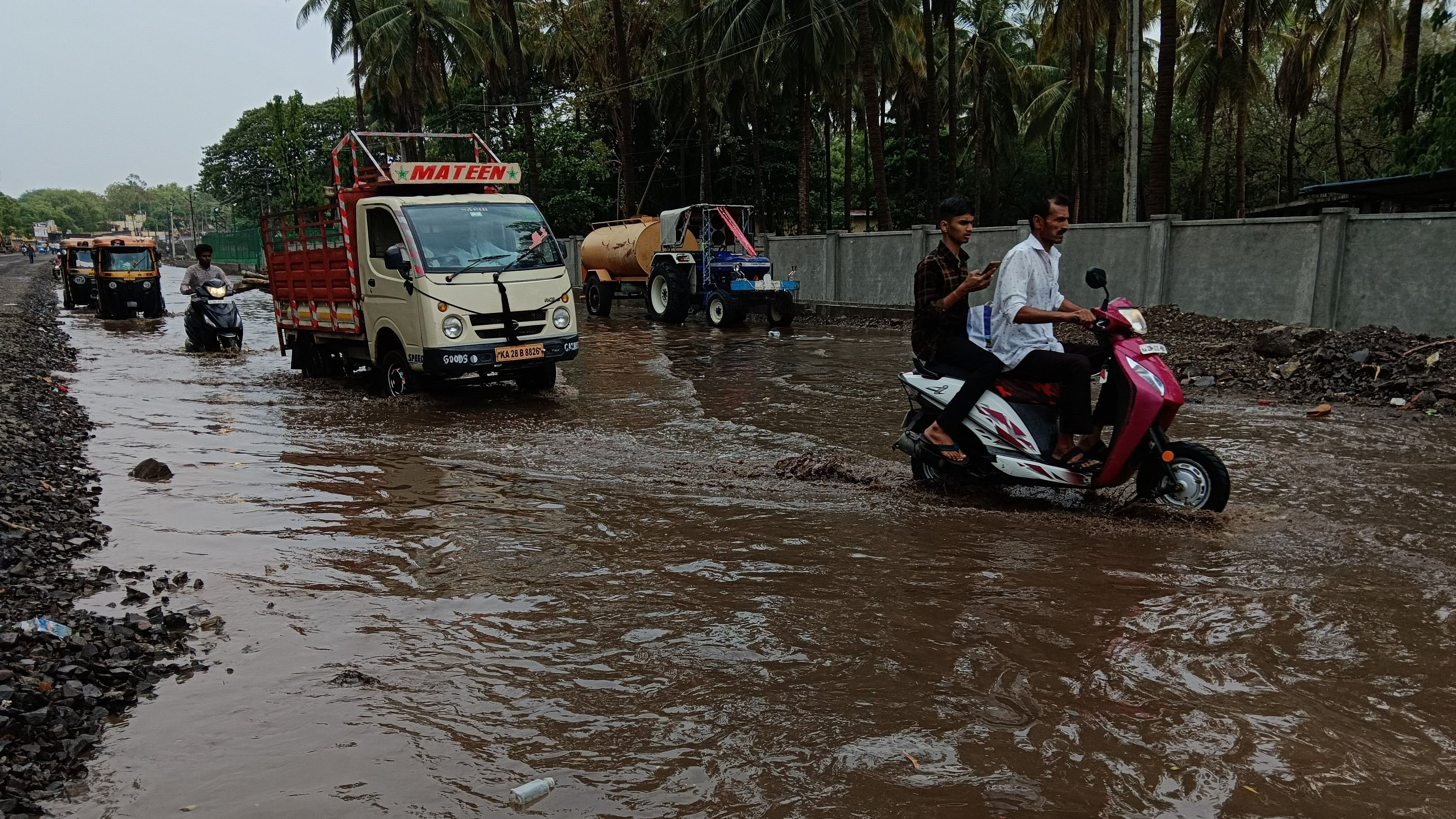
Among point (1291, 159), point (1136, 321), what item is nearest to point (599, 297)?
point (1136, 321)

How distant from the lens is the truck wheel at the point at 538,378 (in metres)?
11.8

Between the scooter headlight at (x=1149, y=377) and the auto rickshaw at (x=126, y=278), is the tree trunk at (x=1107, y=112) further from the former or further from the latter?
the auto rickshaw at (x=126, y=278)

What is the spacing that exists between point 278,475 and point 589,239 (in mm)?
19898

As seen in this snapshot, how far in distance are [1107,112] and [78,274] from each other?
30.7 m

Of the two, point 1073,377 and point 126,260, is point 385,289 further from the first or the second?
point 126,260

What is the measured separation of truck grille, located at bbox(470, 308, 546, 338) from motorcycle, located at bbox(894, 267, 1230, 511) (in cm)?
546

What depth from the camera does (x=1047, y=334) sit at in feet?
20.2

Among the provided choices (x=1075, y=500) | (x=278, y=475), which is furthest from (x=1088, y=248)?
(x=278, y=475)

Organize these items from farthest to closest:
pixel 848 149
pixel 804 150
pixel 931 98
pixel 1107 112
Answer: pixel 848 149
pixel 804 150
pixel 1107 112
pixel 931 98

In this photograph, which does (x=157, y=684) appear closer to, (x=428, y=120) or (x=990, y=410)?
(x=990, y=410)

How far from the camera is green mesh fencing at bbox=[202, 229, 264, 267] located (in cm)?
5856

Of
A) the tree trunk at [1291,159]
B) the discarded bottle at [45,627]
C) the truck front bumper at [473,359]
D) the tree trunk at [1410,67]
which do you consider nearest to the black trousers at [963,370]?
the discarded bottle at [45,627]

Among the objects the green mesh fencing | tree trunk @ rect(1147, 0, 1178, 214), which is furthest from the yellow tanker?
the green mesh fencing

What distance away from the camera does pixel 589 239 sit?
27016 mm
